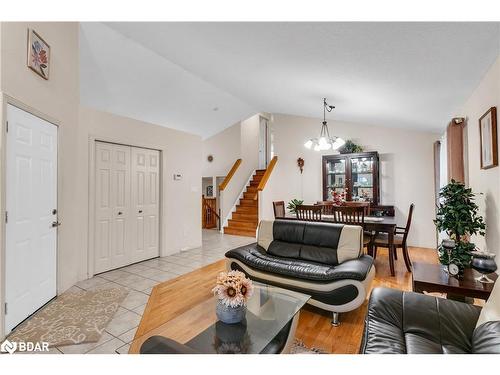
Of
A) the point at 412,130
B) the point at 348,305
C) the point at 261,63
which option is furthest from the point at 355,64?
the point at 412,130

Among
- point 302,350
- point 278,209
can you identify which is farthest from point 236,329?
point 278,209

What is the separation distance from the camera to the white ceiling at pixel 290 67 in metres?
1.99

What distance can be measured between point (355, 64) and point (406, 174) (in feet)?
12.2

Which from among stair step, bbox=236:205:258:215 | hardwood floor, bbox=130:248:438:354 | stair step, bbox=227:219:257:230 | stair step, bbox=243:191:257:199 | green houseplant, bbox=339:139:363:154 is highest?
green houseplant, bbox=339:139:363:154

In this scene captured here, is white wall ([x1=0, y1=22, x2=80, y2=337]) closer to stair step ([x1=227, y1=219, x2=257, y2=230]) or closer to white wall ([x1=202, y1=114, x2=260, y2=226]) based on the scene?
stair step ([x1=227, y1=219, x2=257, y2=230])

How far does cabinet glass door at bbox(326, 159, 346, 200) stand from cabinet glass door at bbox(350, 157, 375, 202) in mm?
224

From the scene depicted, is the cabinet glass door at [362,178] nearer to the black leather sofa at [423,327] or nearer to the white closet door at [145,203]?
the black leather sofa at [423,327]

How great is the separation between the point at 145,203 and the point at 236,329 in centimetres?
326

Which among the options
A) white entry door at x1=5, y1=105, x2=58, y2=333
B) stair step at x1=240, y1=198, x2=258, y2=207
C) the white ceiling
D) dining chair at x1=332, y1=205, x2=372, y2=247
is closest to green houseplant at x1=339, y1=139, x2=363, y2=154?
the white ceiling

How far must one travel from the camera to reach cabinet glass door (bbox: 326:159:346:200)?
5.74 m

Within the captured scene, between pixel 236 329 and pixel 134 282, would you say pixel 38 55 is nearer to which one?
pixel 134 282

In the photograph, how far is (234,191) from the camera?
24.9 feet

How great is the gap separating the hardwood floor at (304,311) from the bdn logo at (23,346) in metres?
0.68
